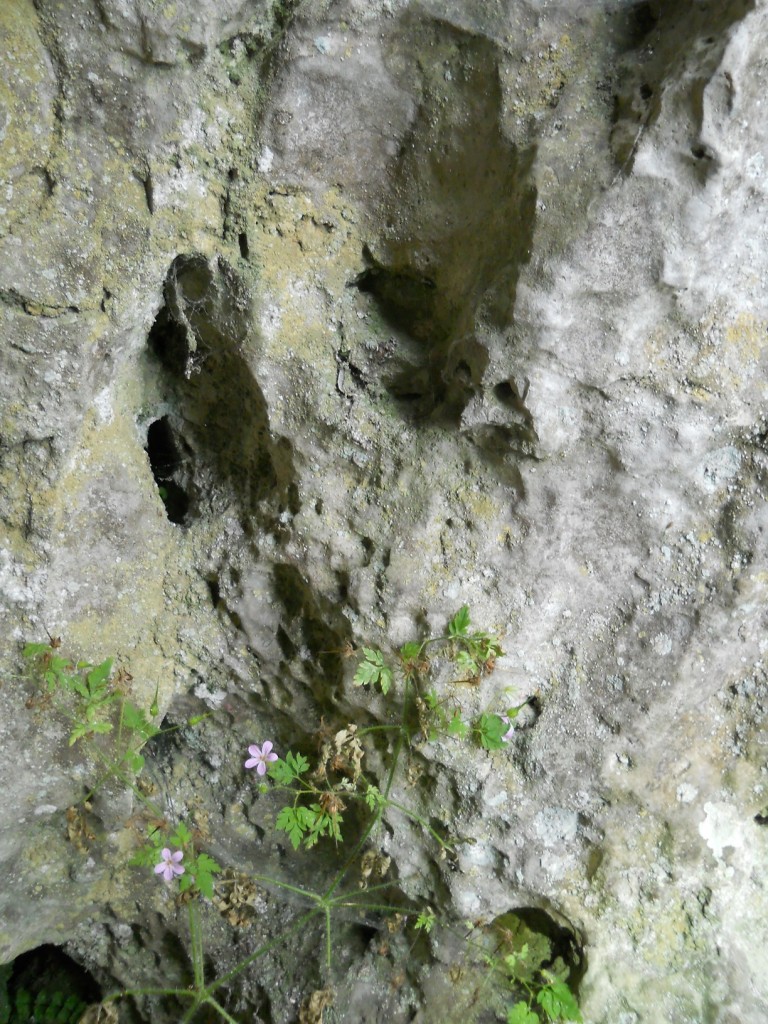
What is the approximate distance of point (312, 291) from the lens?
2055 mm

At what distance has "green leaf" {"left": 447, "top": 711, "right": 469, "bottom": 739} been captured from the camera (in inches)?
76.7

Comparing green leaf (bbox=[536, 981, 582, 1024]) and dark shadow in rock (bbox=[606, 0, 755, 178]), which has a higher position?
dark shadow in rock (bbox=[606, 0, 755, 178])

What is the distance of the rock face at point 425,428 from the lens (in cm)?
172

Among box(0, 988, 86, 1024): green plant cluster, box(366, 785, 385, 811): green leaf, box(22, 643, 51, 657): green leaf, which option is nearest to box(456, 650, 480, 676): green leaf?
box(366, 785, 385, 811): green leaf

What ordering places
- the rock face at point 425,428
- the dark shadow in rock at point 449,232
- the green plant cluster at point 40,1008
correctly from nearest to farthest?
the rock face at point 425,428 < the dark shadow in rock at point 449,232 < the green plant cluster at point 40,1008

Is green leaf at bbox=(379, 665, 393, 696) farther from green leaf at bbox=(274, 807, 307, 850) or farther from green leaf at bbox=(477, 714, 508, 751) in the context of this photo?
green leaf at bbox=(274, 807, 307, 850)

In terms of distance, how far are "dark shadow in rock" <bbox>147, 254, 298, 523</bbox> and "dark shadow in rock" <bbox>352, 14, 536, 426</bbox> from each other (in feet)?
1.19

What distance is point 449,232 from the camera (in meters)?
2.03

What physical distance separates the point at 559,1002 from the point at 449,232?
207 centimetres

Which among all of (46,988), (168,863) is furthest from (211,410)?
(46,988)

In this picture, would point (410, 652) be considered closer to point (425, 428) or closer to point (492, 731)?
point (492, 731)

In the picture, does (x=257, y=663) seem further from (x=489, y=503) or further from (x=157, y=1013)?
(x=157, y=1013)

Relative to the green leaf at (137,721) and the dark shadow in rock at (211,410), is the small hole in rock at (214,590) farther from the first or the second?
the green leaf at (137,721)

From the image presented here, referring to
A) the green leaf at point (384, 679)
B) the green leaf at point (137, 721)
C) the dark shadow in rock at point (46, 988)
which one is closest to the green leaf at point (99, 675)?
the green leaf at point (137, 721)
